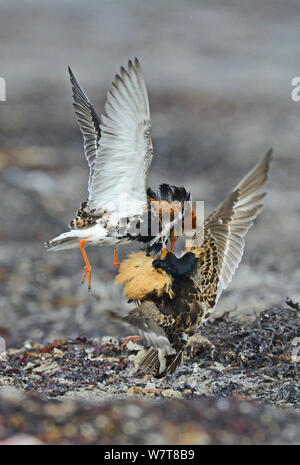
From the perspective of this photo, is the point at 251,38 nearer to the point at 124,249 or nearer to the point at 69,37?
the point at 69,37

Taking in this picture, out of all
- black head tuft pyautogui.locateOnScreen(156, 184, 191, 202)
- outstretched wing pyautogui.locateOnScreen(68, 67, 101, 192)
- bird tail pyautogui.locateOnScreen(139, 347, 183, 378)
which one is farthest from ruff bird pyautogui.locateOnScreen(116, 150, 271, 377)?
outstretched wing pyautogui.locateOnScreen(68, 67, 101, 192)

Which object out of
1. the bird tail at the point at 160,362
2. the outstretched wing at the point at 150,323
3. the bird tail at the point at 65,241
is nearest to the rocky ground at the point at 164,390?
the bird tail at the point at 160,362

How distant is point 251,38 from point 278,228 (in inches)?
35.4

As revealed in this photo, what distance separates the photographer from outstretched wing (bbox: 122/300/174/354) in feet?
5.04

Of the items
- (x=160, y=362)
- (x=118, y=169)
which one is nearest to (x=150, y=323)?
(x=160, y=362)

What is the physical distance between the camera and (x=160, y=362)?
176 centimetres

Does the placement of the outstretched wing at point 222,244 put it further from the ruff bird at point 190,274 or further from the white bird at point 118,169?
the white bird at point 118,169

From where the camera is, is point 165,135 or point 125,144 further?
point 165,135

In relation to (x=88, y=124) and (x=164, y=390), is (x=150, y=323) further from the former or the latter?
(x=88, y=124)

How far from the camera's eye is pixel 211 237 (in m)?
1.83

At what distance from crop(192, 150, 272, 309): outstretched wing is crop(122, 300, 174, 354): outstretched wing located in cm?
17

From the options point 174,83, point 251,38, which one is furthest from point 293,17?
point 174,83

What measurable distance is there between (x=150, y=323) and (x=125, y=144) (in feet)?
1.71
